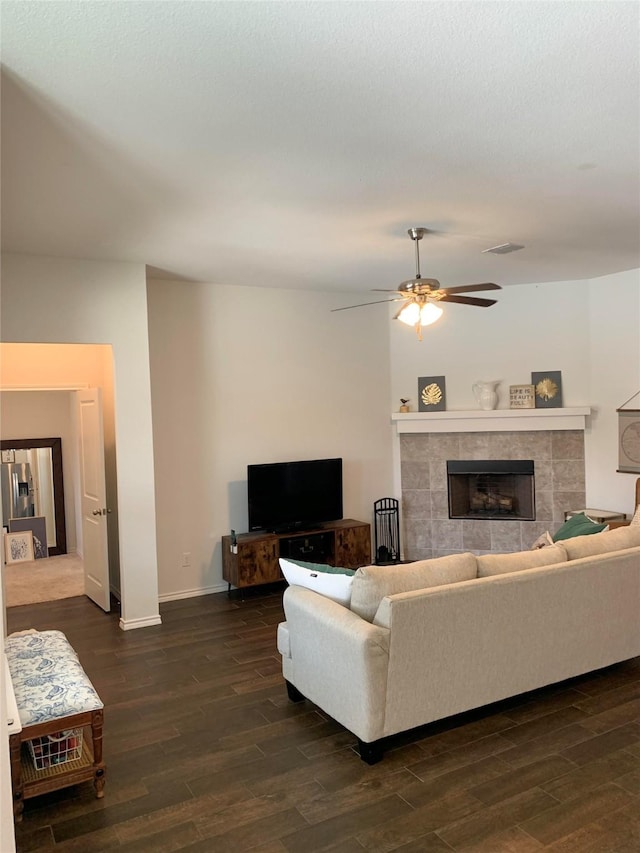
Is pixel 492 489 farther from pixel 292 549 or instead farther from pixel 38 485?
pixel 38 485

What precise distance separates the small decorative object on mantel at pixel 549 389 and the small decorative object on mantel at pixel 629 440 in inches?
26.3

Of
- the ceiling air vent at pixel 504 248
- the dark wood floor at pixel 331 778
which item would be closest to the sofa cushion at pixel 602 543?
the dark wood floor at pixel 331 778

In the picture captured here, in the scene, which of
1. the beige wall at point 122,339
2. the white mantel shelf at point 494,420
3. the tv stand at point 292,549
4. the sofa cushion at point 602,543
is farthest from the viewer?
the white mantel shelf at point 494,420

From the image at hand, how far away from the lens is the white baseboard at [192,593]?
5973 millimetres

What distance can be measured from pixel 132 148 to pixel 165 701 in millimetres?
3120

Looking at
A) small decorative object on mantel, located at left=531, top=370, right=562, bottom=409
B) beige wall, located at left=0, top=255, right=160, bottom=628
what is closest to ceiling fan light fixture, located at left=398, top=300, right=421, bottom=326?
beige wall, located at left=0, top=255, right=160, bottom=628

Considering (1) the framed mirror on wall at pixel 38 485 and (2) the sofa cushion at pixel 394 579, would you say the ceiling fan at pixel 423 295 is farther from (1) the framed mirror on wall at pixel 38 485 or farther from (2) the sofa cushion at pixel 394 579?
(1) the framed mirror on wall at pixel 38 485

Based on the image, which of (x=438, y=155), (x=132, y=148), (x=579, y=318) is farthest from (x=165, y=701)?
(x=579, y=318)

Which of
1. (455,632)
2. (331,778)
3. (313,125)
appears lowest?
(331,778)

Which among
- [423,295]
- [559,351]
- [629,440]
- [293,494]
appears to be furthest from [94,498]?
[629,440]

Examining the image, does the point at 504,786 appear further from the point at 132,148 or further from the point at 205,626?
the point at 132,148

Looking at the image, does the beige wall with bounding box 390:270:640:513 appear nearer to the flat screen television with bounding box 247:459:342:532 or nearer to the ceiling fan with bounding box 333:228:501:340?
the flat screen television with bounding box 247:459:342:532

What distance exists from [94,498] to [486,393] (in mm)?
4082

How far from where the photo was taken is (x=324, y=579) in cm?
353
